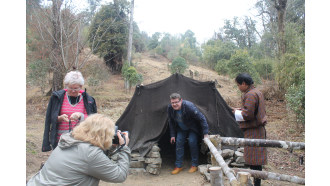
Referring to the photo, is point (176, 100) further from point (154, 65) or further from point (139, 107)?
point (154, 65)

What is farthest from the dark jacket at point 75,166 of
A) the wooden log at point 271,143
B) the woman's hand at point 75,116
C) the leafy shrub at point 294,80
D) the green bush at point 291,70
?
the green bush at point 291,70

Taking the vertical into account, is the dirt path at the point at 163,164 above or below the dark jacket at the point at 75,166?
below

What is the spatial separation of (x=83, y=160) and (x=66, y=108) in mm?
1287

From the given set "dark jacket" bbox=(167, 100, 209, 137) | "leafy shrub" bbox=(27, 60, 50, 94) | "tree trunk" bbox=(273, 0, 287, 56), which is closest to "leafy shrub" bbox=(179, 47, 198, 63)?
"tree trunk" bbox=(273, 0, 287, 56)

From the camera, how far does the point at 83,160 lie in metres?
1.90

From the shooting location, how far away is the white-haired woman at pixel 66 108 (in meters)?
2.92

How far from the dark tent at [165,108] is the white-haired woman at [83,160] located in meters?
3.16

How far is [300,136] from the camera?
24.7 ft

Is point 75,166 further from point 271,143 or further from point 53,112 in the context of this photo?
point 271,143

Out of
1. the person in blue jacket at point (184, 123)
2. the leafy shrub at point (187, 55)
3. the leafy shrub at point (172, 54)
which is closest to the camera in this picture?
the person in blue jacket at point (184, 123)

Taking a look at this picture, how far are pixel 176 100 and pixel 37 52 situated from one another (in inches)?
640

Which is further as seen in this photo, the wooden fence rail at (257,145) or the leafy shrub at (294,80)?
the leafy shrub at (294,80)

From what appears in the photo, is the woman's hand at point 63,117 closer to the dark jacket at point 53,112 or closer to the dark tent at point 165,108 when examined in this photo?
the dark jacket at point 53,112

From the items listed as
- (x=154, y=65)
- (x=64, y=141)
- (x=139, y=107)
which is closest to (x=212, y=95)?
(x=139, y=107)
